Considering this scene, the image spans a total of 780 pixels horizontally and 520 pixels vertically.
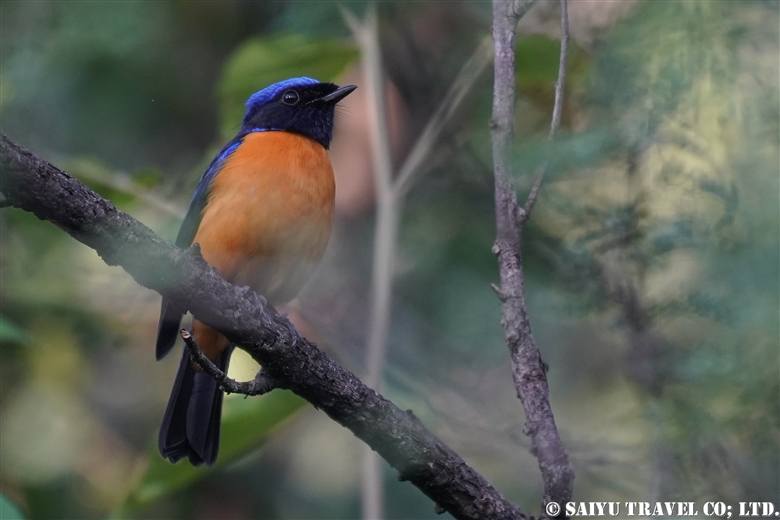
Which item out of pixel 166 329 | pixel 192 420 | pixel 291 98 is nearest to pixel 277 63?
pixel 291 98

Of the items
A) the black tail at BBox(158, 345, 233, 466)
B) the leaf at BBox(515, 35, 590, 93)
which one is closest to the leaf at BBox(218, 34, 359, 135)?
the leaf at BBox(515, 35, 590, 93)

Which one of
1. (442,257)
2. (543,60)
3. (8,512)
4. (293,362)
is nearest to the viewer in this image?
(8,512)

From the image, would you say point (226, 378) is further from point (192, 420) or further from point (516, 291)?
point (192, 420)

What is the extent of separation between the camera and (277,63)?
5.12 metres

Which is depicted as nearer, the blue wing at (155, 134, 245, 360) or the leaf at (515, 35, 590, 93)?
the blue wing at (155, 134, 245, 360)

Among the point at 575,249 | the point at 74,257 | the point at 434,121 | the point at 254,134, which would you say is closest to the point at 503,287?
the point at 575,249

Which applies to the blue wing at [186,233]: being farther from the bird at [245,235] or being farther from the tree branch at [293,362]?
the tree branch at [293,362]

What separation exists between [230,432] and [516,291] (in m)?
1.92

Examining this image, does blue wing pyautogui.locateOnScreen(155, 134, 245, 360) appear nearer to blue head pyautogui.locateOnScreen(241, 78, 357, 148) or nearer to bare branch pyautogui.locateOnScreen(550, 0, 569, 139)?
blue head pyautogui.locateOnScreen(241, 78, 357, 148)

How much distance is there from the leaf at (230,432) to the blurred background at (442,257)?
1cm

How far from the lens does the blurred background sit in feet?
11.5

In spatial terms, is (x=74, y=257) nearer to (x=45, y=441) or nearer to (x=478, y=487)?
(x=45, y=441)

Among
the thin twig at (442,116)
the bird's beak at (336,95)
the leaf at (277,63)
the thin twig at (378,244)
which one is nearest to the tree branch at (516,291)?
the thin twig at (378,244)

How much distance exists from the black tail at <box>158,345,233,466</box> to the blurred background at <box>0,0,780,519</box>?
0.12 metres
